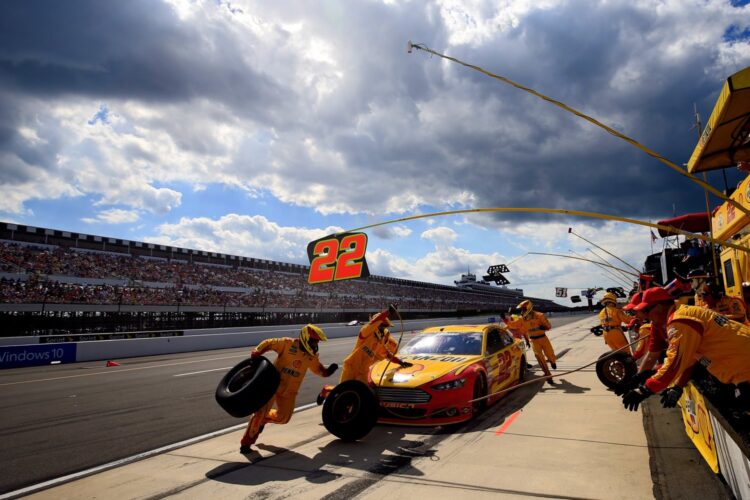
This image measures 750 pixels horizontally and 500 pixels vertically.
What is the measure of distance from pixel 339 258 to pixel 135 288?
2643 cm

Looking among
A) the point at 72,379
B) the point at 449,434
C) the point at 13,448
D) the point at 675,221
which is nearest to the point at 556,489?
the point at 449,434

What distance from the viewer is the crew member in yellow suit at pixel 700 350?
3.31 metres

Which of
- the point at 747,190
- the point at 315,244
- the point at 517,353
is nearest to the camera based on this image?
the point at 747,190

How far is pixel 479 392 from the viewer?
6.34 meters

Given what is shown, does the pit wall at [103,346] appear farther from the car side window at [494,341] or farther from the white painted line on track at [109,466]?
the car side window at [494,341]

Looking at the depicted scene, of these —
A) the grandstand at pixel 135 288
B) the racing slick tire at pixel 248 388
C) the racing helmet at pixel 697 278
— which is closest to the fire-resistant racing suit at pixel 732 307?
the racing helmet at pixel 697 278

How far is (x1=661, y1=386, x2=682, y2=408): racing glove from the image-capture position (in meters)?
3.38

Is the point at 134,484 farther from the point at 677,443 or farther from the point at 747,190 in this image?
the point at 747,190

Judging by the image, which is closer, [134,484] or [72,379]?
[134,484]

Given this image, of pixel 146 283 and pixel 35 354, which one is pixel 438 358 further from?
pixel 146 283

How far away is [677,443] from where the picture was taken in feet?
15.5

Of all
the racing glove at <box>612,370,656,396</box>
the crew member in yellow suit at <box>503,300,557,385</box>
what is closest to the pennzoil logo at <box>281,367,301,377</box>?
the racing glove at <box>612,370,656,396</box>

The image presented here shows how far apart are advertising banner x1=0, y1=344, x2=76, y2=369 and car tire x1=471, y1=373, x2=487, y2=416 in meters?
16.8

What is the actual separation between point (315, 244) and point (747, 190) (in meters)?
5.89
